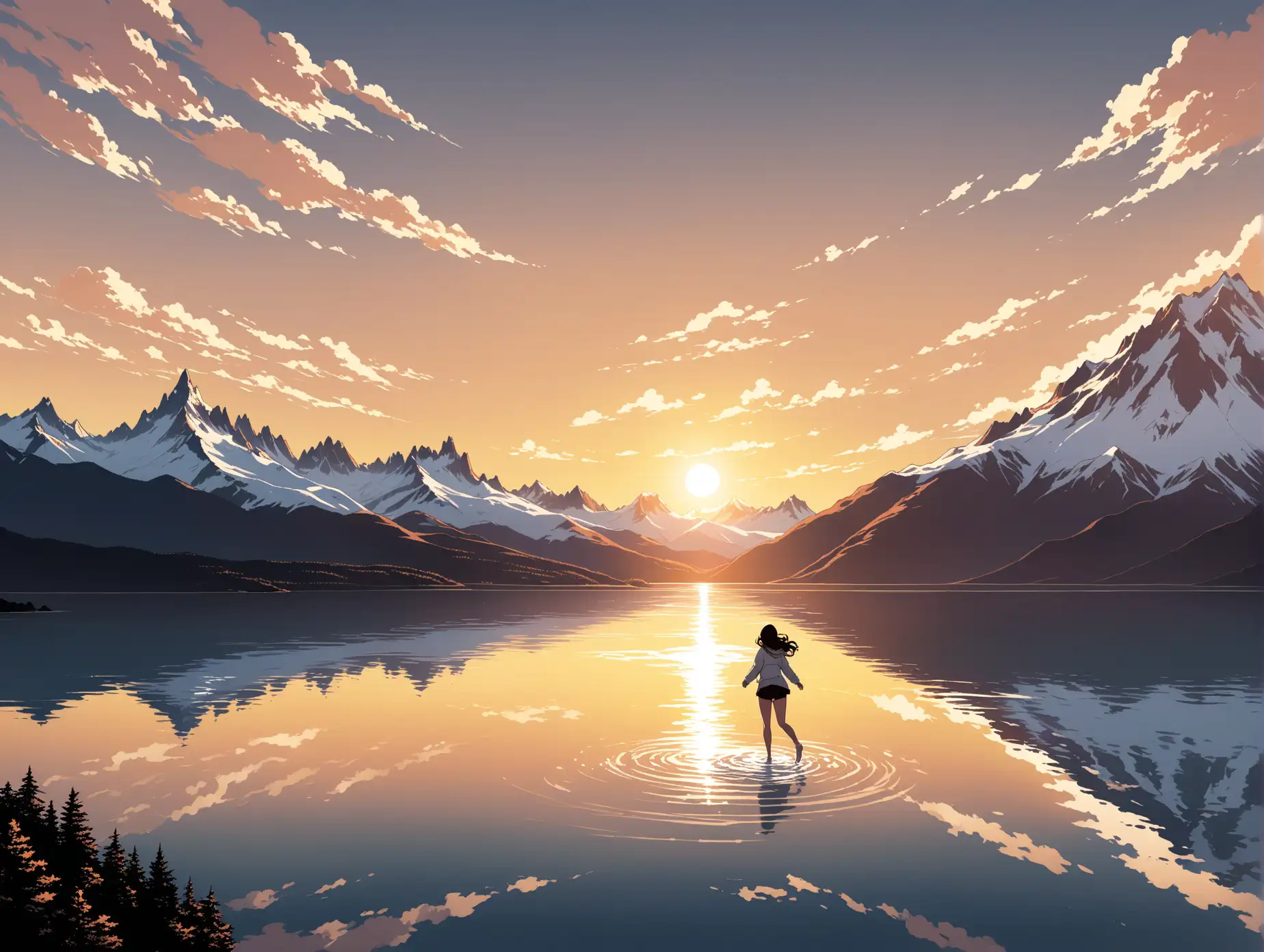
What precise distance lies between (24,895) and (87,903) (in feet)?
2.37

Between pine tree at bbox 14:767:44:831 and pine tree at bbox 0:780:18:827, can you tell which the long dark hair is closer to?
pine tree at bbox 14:767:44:831

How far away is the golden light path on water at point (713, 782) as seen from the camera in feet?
66.1

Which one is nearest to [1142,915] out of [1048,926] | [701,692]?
[1048,926]

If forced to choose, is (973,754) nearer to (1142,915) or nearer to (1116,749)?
(1116,749)

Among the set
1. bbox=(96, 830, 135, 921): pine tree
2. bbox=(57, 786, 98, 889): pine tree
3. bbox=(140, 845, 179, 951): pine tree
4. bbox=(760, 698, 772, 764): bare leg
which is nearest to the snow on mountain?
bbox=(760, 698, 772, 764): bare leg

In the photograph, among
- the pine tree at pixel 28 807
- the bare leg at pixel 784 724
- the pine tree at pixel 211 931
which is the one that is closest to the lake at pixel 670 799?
the bare leg at pixel 784 724

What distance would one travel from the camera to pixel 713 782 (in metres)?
23.4

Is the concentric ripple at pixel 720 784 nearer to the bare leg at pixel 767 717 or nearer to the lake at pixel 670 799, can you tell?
the lake at pixel 670 799

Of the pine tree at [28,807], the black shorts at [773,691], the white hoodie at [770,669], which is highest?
the white hoodie at [770,669]

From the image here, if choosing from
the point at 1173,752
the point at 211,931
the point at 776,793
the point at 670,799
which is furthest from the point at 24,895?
the point at 1173,752

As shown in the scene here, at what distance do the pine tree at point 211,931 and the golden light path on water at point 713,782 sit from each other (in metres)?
7.98

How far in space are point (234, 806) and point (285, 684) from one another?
80.0 feet

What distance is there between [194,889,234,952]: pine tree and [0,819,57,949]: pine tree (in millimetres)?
1768

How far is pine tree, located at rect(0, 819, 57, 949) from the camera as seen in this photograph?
11.4 m
